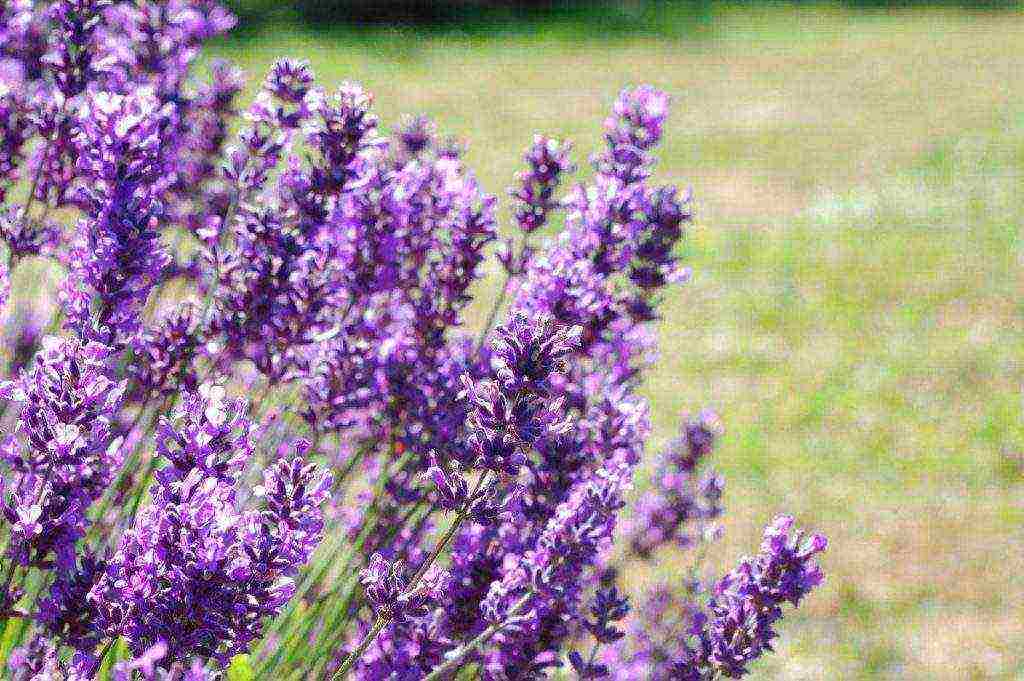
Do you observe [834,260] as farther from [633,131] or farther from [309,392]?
[309,392]

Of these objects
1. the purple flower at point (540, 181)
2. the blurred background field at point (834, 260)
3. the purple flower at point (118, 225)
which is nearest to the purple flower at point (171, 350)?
the purple flower at point (118, 225)

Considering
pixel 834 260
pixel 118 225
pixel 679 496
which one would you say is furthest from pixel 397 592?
pixel 834 260

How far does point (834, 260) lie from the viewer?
7500 mm

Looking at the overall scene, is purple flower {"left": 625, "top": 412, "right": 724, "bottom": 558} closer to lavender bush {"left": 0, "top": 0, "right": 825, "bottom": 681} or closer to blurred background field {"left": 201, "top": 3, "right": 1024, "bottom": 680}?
lavender bush {"left": 0, "top": 0, "right": 825, "bottom": 681}

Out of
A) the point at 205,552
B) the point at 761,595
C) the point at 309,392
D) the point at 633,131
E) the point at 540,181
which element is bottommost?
the point at 205,552

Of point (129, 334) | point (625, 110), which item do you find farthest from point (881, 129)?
point (129, 334)

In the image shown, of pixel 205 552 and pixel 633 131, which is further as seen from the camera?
pixel 633 131

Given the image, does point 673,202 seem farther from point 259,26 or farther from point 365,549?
point 259,26

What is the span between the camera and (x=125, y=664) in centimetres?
123

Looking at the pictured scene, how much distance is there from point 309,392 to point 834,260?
5.82 meters

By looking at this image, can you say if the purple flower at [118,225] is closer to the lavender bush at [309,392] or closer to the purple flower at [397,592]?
the lavender bush at [309,392]

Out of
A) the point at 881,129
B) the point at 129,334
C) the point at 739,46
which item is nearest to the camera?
the point at 129,334

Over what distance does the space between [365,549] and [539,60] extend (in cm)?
1029

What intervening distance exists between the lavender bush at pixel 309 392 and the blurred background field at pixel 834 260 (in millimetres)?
1927
